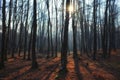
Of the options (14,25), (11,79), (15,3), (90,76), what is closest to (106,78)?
(90,76)

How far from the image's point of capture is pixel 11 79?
573 inches

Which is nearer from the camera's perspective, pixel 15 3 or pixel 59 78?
pixel 59 78

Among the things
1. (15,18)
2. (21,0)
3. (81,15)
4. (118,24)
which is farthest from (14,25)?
(118,24)

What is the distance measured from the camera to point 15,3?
36.6 meters

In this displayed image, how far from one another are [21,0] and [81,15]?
14.3 meters

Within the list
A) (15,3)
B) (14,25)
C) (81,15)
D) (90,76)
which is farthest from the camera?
(81,15)

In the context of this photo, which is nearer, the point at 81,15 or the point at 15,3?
the point at 15,3

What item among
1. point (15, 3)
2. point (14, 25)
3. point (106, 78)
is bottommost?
point (106, 78)

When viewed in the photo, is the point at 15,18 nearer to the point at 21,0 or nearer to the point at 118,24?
the point at 21,0

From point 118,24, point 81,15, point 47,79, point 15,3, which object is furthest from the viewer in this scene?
point 118,24

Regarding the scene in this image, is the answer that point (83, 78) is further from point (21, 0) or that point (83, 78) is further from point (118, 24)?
point (118, 24)

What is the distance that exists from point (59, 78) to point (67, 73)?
1898mm

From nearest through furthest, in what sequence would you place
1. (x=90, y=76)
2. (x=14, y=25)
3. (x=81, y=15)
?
(x=90, y=76), (x=14, y=25), (x=81, y=15)

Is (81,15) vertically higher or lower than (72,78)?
higher
